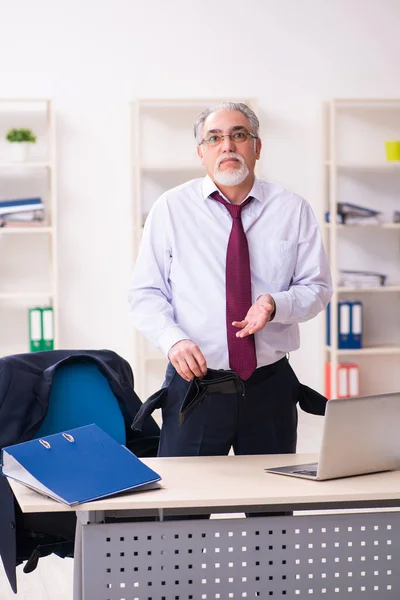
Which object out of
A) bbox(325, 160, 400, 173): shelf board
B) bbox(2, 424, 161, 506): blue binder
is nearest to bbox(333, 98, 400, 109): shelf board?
bbox(325, 160, 400, 173): shelf board

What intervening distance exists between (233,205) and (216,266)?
0.62 feet

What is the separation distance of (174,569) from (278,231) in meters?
1.03

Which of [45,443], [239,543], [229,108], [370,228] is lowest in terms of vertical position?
[239,543]

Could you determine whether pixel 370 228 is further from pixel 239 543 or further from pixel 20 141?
pixel 239 543

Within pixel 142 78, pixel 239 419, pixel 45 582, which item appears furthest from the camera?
pixel 142 78

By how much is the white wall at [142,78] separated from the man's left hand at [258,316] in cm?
375

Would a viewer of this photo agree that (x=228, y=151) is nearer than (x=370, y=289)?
Yes

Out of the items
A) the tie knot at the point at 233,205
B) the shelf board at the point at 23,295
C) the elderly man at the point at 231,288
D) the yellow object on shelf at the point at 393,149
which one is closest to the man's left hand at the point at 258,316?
the elderly man at the point at 231,288

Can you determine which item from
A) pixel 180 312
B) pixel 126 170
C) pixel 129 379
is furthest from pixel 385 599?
pixel 126 170

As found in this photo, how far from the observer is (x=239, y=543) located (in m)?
1.95

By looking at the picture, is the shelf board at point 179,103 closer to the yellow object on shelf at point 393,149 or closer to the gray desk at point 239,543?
the yellow object on shelf at point 393,149

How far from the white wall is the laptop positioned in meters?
3.97

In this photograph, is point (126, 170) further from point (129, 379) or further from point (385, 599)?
point (385, 599)

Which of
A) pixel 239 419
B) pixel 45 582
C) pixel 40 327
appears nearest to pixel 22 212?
pixel 40 327
